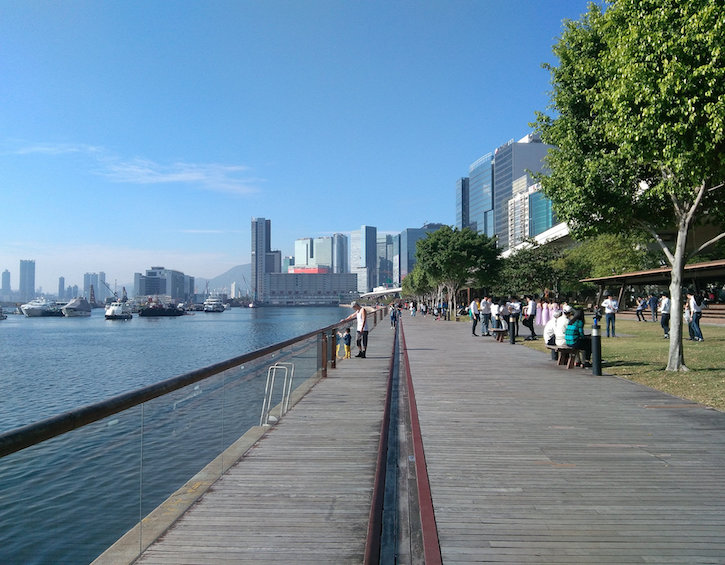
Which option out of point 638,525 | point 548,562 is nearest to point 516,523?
point 548,562

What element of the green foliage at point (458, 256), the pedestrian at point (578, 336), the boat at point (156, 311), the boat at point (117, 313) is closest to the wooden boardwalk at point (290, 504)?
the pedestrian at point (578, 336)

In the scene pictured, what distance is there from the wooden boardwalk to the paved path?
0.74 metres

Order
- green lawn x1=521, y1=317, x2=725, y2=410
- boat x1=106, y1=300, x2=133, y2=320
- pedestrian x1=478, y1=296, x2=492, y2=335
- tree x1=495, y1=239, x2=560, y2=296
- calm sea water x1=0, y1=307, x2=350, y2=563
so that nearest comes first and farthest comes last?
calm sea water x1=0, y1=307, x2=350, y2=563, green lawn x1=521, y1=317, x2=725, y2=410, pedestrian x1=478, y1=296, x2=492, y2=335, tree x1=495, y1=239, x2=560, y2=296, boat x1=106, y1=300, x2=133, y2=320

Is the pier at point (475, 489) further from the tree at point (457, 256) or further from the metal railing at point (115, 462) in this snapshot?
the tree at point (457, 256)

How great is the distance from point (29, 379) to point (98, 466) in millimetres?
29566

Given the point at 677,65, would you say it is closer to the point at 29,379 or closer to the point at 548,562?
the point at 548,562

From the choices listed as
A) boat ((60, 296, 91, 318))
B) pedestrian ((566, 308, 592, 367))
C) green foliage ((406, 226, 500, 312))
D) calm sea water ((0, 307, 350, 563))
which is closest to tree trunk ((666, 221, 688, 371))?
pedestrian ((566, 308, 592, 367))

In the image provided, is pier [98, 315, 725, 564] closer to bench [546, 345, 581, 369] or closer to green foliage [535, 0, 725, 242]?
bench [546, 345, 581, 369]

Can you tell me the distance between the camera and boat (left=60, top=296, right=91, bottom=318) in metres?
144

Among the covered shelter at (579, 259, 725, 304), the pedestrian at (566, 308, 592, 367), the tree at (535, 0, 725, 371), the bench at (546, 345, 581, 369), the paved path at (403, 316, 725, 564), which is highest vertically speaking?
the tree at (535, 0, 725, 371)

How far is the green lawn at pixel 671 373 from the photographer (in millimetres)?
10438

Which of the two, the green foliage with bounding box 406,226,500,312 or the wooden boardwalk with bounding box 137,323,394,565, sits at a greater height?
the green foliage with bounding box 406,226,500,312

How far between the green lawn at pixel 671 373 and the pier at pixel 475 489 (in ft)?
3.69

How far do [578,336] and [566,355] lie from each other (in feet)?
2.47
